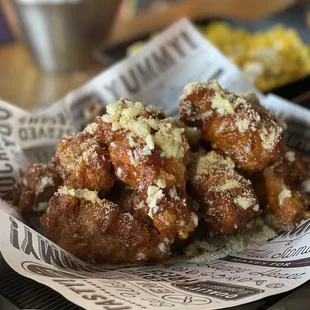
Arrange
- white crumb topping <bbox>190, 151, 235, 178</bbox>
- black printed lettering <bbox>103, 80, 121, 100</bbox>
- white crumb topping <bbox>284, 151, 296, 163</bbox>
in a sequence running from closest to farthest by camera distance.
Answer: white crumb topping <bbox>190, 151, 235, 178</bbox>, white crumb topping <bbox>284, 151, 296, 163</bbox>, black printed lettering <bbox>103, 80, 121, 100</bbox>

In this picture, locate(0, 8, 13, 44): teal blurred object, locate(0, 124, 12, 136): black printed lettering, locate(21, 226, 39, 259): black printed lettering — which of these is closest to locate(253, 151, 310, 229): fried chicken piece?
locate(21, 226, 39, 259): black printed lettering

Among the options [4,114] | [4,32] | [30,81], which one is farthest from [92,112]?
[4,32]

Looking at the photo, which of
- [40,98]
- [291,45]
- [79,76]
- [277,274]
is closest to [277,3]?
[291,45]

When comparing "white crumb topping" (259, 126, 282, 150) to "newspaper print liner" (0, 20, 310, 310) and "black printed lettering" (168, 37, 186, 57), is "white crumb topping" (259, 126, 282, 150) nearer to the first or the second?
"newspaper print liner" (0, 20, 310, 310)

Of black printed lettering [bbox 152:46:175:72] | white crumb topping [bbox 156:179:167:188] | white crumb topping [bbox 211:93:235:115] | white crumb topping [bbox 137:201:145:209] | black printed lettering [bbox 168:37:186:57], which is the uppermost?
black printed lettering [bbox 168:37:186:57]

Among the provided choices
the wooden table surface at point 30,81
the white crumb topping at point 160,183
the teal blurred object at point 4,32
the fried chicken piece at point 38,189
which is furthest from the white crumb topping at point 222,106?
the teal blurred object at point 4,32

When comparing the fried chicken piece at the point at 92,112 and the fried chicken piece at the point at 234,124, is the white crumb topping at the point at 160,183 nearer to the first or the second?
the fried chicken piece at the point at 234,124

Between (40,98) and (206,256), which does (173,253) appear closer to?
(206,256)
